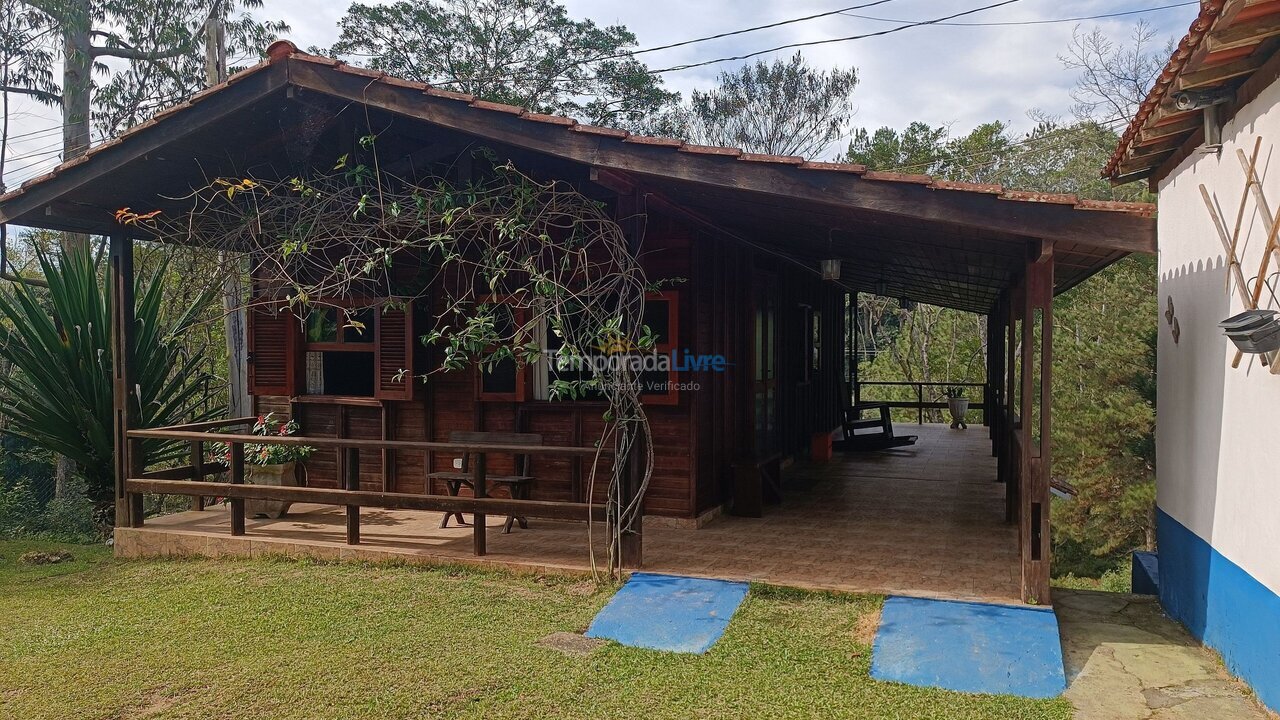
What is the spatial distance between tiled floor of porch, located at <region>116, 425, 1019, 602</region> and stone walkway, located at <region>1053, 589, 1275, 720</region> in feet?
1.27

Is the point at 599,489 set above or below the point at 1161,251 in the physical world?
below

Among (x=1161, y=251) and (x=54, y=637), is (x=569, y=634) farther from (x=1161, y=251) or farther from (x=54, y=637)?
(x=1161, y=251)

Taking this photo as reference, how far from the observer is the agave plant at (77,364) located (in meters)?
6.84

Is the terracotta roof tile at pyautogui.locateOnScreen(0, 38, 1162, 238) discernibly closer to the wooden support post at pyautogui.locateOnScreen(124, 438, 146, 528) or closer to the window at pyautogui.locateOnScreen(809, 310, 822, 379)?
the wooden support post at pyautogui.locateOnScreen(124, 438, 146, 528)

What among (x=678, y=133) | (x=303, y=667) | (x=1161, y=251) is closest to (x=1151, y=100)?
(x=1161, y=251)

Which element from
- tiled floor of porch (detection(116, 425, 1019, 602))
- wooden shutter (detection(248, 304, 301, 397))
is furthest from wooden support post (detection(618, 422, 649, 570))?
wooden shutter (detection(248, 304, 301, 397))

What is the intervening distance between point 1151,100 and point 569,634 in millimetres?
3918

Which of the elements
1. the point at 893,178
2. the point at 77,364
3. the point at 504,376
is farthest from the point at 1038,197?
the point at 77,364

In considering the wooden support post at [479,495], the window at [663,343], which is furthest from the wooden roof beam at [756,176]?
the wooden support post at [479,495]

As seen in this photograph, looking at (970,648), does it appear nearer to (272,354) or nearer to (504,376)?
(504,376)

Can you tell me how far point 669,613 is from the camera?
4.49m

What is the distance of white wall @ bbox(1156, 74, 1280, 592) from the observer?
331 cm

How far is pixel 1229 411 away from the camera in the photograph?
379cm

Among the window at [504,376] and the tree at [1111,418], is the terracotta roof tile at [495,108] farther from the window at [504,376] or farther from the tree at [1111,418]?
the tree at [1111,418]
